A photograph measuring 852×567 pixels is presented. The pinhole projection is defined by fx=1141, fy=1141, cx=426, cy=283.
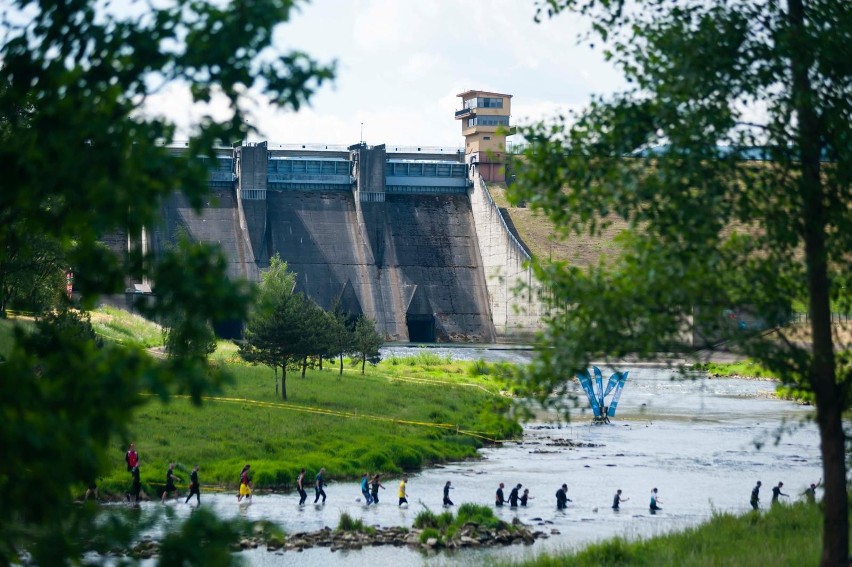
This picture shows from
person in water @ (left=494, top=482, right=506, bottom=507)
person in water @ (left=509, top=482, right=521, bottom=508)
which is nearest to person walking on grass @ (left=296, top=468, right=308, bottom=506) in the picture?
person in water @ (left=494, top=482, right=506, bottom=507)

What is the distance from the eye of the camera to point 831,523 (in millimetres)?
13453

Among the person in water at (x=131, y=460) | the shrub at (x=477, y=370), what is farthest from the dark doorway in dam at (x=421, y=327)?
the person in water at (x=131, y=460)

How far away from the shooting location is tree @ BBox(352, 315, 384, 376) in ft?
232

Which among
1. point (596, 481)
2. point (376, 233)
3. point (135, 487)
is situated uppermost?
point (376, 233)

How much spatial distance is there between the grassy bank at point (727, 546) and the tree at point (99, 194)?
46.2 feet

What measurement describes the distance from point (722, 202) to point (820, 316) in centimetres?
207

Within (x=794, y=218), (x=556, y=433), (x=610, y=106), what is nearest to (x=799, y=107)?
(x=794, y=218)

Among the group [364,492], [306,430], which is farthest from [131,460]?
[306,430]

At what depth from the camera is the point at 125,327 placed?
76.0m

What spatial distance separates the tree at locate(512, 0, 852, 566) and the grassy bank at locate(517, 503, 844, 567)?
6.89 meters

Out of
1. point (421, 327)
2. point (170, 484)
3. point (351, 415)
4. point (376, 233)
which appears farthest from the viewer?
point (376, 233)

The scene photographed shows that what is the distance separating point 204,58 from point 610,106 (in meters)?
7.16

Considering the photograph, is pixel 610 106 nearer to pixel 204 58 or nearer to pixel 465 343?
pixel 204 58

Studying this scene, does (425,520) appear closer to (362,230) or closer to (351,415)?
(351,415)
